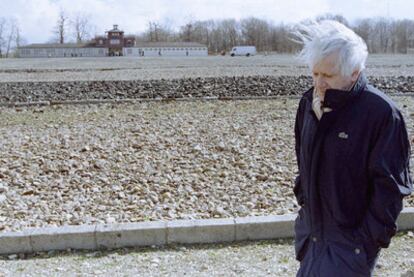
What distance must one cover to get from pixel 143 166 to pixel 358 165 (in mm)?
4733

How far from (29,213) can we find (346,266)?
12.1ft

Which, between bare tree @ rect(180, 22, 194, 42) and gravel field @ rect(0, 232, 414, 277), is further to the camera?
bare tree @ rect(180, 22, 194, 42)

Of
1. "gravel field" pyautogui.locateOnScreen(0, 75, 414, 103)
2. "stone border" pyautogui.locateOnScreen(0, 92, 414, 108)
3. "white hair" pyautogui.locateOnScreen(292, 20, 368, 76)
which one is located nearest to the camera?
"white hair" pyautogui.locateOnScreen(292, 20, 368, 76)

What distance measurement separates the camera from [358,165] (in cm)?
206

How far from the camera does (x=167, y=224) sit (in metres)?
4.33

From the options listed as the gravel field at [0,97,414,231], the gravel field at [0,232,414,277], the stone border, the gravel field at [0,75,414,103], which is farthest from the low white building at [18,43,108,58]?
the gravel field at [0,232,414,277]

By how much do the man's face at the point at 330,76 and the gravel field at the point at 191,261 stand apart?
2.02 m

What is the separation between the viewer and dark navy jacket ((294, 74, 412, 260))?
2.01 meters

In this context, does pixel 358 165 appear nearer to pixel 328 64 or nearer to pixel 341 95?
pixel 341 95

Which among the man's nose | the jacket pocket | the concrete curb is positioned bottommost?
the concrete curb

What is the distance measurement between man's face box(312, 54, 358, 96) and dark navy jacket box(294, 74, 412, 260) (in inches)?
1.2

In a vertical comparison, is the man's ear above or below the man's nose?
above

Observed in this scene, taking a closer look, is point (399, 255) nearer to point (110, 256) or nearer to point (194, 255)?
point (194, 255)

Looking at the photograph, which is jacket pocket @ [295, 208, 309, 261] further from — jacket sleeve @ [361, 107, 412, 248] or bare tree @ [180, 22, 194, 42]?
bare tree @ [180, 22, 194, 42]
